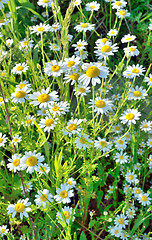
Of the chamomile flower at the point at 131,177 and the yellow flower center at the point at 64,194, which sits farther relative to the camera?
the chamomile flower at the point at 131,177

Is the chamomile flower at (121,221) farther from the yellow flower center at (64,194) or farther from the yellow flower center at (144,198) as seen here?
the yellow flower center at (64,194)

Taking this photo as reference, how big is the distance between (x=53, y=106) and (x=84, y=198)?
0.63m

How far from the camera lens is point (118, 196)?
6.26 ft

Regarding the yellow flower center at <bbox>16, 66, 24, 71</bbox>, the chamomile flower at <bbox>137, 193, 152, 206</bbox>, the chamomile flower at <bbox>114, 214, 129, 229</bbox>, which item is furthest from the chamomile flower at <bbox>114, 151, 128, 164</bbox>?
the yellow flower center at <bbox>16, 66, 24, 71</bbox>

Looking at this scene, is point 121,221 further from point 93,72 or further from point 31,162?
point 93,72

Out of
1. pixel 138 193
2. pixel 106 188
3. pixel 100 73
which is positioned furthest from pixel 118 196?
pixel 100 73

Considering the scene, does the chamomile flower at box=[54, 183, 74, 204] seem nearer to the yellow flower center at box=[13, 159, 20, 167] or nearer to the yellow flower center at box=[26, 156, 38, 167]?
the yellow flower center at box=[26, 156, 38, 167]

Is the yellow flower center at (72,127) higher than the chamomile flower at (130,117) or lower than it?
higher

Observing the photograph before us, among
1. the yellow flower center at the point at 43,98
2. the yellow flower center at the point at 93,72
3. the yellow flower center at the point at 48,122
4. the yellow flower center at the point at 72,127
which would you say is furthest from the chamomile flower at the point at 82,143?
the yellow flower center at the point at 93,72

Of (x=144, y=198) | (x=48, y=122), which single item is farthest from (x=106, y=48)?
(x=144, y=198)

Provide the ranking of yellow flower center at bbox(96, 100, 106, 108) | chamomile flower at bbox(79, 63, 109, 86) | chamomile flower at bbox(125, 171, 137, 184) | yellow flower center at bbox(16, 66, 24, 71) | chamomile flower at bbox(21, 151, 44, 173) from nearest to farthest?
chamomile flower at bbox(79, 63, 109, 86) < chamomile flower at bbox(21, 151, 44, 173) < yellow flower center at bbox(96, 100, 106, 108) < chamomile flower at bbox(125, 171, 137, 184) < yellow flower center at bbox(16, 66, 24, 71)

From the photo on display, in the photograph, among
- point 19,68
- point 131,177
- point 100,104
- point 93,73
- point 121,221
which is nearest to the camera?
point 93,73

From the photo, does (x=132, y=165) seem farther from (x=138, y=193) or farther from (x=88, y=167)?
(x=88, y=167)

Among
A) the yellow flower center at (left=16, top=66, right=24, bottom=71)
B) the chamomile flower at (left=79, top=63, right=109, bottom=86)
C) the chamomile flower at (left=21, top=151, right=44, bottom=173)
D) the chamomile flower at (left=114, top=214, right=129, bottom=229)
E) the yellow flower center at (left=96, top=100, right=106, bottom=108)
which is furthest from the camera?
the yellow flower center at (left=16, top=66, right=24, bottom=71)
